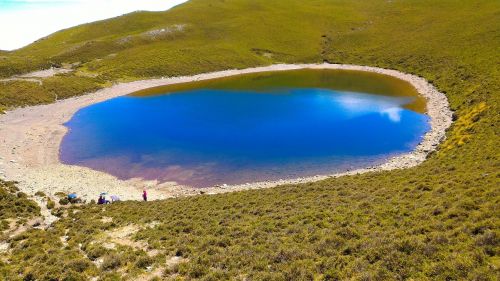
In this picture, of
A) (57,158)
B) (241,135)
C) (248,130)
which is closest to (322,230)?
(241,135)

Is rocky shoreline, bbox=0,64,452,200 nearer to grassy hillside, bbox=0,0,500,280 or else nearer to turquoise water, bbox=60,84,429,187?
turquoise water, bbox=60,84,429,187

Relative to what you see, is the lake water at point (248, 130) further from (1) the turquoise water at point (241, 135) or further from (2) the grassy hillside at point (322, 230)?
(2) the grassy hillside at point (322, 230)

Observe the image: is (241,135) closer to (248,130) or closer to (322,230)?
(248,130)

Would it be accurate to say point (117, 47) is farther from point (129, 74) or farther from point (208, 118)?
point (208, 118)

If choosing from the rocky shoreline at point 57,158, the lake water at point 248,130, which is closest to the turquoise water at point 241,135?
the lake water at point 248,130

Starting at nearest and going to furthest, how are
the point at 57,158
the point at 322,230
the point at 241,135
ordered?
the point at 322,230 < the point at 57,158 < the point at 241,135

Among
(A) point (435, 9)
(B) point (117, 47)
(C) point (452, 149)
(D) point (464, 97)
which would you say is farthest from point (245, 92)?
(A) point (435, 9)
